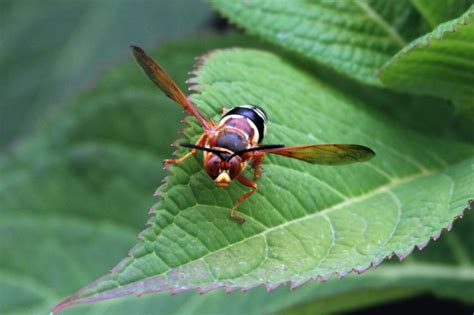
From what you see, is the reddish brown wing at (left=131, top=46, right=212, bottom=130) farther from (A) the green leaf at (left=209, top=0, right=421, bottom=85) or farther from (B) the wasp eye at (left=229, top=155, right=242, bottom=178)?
(A) the green leaf at (left=209, top=0, right=421, bottom=85)

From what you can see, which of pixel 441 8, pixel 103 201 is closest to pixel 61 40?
pixel 103 201

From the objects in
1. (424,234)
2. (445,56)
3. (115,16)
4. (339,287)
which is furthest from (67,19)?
(424,234)

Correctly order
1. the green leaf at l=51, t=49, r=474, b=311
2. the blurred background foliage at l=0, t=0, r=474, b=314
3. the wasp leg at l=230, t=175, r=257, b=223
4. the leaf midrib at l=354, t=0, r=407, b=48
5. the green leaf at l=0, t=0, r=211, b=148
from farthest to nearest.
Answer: the green leaf at l=0, t=0, r=211, b=148 → the blurred background foliage at l=0, t=0, r=474, b=314 → the leaf midrib at l=354, t=0, r=407, b=48 → the wasp leg at l=230, t=175, r=257, b=223 → the green leaf at l=51, t=49, r=474, b=311

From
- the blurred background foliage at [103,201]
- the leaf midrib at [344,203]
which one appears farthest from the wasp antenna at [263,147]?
the blurred background foliage at [103,201]

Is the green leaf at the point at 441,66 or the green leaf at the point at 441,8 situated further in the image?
the green leaf at the point at 441,8

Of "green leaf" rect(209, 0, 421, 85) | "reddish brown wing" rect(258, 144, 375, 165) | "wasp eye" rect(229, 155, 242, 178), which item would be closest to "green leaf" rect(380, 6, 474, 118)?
"green leaf" rect(209, 0, 421, 85)

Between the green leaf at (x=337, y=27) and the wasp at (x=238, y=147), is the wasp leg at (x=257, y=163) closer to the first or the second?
the wasp at (x=238, y=147)
